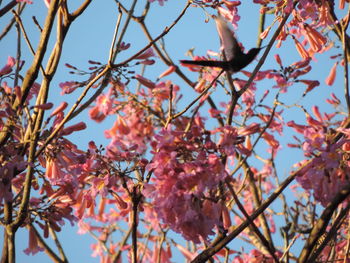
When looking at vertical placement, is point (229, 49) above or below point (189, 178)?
above

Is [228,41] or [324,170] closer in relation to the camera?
[324,170]

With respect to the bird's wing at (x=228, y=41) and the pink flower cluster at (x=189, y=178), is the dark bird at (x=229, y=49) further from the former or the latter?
the pink flower cluster at (x=189, y=178)

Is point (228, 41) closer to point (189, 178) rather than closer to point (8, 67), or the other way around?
point (189, 178)

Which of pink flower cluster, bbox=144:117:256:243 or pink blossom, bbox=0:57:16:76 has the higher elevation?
pink blossom, bbox=0:57:16:76

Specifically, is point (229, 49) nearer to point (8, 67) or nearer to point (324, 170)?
point (324, 170)

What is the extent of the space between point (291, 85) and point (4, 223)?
197 cm

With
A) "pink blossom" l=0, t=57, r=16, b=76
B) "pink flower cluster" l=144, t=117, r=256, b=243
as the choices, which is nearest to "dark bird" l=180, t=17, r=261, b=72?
"pink flower cluster" l=144, t=117, r=256, b=243

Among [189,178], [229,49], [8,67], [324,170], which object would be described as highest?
[8,67]

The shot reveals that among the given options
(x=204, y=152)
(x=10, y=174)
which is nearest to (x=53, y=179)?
(x=10, y=174)

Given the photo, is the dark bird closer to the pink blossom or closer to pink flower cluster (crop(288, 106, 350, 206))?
pink flower cluster (crop(288, 106, 350, 206))

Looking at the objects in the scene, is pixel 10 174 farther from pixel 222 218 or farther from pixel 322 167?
pixel 322 167

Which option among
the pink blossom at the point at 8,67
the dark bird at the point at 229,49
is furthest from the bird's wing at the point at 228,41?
the pink blossom at the point at 8,67

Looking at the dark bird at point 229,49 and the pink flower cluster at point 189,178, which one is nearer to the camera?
the pink flower cluster at point 189,178

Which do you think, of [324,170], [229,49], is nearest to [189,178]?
[324,170]
